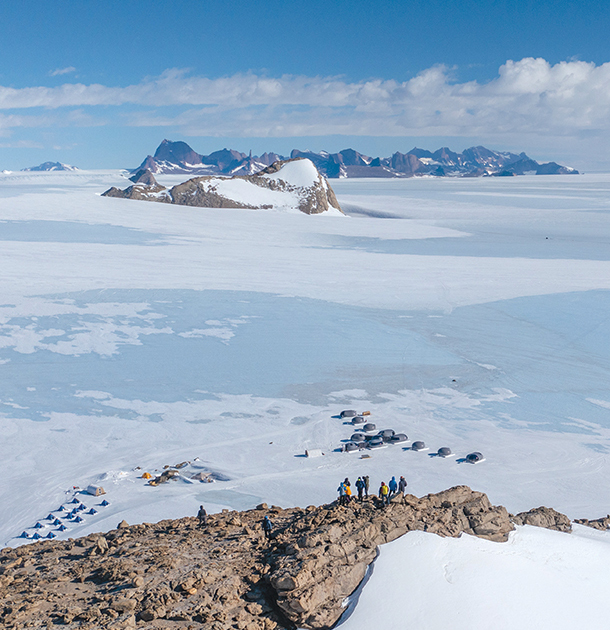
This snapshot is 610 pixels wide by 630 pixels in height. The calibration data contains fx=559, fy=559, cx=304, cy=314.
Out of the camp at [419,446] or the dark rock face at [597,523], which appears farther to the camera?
the camp at [419,446]

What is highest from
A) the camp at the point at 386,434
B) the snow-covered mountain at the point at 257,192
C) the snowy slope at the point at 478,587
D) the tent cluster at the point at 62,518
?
the snow-covered mountain at the point at 257,192

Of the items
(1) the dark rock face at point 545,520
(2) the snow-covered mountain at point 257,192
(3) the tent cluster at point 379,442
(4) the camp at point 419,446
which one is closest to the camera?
(1) the dark rock face at point 545,520

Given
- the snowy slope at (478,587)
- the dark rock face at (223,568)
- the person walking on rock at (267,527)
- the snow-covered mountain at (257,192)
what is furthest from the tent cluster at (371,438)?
the snow-covered mountain at (257,192)

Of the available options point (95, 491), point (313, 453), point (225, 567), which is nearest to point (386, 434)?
point (313, 453)

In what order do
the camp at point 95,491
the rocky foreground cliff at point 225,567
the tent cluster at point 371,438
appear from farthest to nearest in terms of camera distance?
1. the tent cluster at point 371,438
2. the camp at point 95,491
3. the rocky foreground cliff at point 225,567

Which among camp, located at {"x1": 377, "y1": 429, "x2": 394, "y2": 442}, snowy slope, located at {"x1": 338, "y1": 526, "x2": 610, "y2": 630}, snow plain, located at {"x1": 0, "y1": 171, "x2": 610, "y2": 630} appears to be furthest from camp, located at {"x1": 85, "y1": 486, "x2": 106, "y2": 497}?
snowy slope, located at {"x1": 338, "y1": 526, "x2": 610, "y2": 630}

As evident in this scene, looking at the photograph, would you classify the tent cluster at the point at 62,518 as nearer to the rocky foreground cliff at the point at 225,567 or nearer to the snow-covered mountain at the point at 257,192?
the rocky foreground cliff at the point at 225,567

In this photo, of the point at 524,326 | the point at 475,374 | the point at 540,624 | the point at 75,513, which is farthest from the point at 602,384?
the point at 75,513

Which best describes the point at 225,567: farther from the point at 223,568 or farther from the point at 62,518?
the point at 62,518
